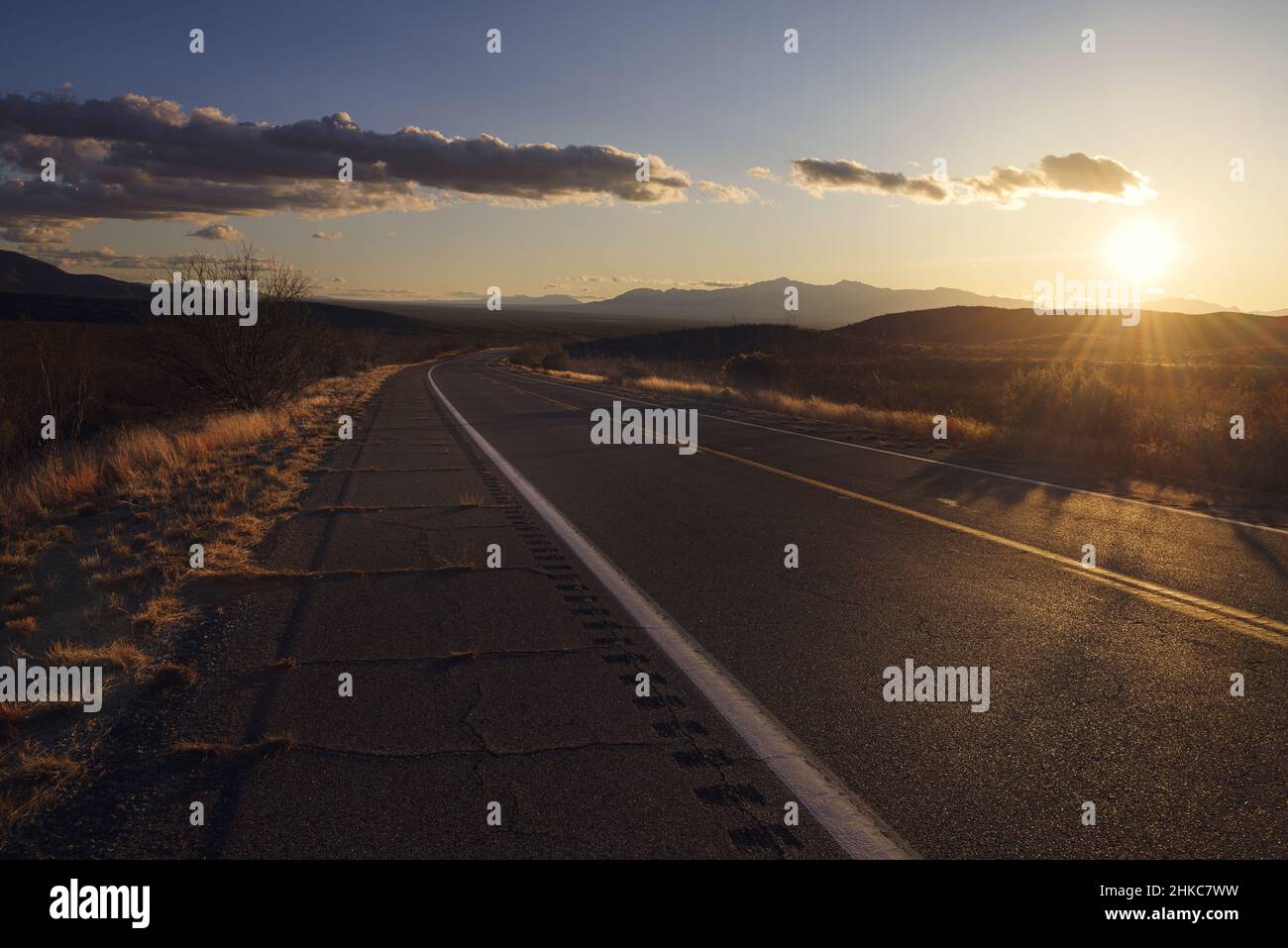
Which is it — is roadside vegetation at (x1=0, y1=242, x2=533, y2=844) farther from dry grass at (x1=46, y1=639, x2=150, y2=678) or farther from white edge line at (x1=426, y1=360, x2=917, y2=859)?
white edge line at (x1=426, y1=360, x2=917, y2=859)

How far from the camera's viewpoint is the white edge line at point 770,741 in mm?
3446

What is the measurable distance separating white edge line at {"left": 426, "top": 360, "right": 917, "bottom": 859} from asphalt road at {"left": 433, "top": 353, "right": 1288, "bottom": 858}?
73 millimetres

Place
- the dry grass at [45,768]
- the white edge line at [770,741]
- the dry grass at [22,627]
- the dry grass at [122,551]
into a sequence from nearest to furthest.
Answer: the white edge line at [770,741] → the dry grass at [45,768] → the dry grass at [122,551] → the dry grass at [22,627]

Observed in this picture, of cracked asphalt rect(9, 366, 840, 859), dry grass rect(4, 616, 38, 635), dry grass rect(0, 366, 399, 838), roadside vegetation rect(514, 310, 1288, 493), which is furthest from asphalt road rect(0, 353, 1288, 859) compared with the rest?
roadside vegetation rect(514, 310, 1288, 493)

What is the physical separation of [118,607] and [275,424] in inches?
556

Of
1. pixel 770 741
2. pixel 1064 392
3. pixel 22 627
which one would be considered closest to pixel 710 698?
pixel 770 741

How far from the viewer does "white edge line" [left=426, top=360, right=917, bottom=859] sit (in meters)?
3.45

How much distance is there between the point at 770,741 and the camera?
434 cm

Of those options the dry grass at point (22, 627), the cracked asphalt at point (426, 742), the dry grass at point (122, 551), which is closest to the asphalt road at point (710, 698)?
the cracked asphalt at point (426, 742)

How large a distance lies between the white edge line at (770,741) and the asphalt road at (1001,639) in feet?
0.24

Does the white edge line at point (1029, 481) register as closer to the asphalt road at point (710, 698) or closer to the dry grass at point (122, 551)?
the asphalt road at point (710, 698)
